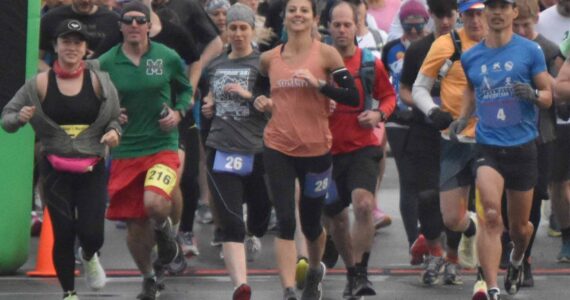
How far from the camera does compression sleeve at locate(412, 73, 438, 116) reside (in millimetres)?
13469

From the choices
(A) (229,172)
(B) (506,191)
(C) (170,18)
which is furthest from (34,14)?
(B) (506,191)

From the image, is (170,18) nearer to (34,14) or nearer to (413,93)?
(34,14)

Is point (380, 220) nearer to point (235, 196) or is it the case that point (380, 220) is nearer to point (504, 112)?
point (235, 196)

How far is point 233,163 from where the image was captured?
1362 centimetres

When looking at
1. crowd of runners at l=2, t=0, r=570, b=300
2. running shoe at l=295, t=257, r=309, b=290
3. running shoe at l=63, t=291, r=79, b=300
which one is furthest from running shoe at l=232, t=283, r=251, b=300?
running shoe at l=295, t=257, r=309, b=290

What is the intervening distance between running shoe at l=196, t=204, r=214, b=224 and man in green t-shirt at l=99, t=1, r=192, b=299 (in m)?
3.73

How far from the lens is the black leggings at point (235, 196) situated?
13.1 m

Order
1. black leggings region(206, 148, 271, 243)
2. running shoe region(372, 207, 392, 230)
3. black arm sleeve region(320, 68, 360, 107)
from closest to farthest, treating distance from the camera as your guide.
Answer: black arm sleeve region(320, 68, 360, 107)
black leggings region(206, 148, 271, 243)
running shoe region(372, 207, 392, 230)

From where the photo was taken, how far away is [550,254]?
619 inches

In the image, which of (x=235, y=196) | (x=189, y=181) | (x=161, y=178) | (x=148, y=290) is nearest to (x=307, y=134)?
(x=235, y=196)

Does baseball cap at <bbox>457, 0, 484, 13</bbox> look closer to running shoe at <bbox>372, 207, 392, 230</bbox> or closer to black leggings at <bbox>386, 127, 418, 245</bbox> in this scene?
black leggings at <bbox>386, 127, 418, 245</bbox>

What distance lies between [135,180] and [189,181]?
7.10ft

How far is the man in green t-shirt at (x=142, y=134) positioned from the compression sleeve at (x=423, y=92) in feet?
5.35

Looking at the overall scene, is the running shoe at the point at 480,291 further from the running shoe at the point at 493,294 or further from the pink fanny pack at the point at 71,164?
the pink fanny pack at the point at 71,164
